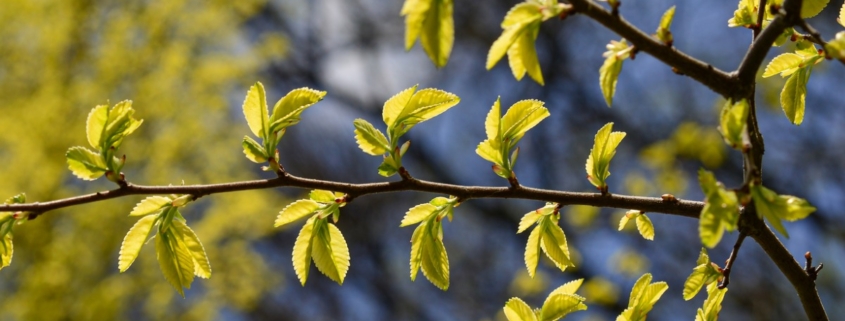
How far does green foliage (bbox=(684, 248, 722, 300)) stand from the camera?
898mm

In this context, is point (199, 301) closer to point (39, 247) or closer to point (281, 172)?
point (39, 247)

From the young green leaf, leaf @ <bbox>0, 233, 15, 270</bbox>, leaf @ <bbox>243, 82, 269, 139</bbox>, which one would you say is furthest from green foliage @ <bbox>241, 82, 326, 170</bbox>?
the young green leaf

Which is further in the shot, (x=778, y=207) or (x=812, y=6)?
(x=812, y=6)

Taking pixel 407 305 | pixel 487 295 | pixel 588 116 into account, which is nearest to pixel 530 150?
pixel 588 116

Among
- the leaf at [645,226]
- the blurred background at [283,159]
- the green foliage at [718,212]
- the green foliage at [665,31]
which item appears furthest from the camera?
the blurred background at [283,159]

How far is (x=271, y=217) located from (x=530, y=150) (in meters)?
2.70

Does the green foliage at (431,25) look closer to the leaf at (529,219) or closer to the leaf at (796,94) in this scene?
the leaf at (529,219)

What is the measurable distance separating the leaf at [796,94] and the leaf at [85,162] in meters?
0.91

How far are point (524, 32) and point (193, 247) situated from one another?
52 centimetres

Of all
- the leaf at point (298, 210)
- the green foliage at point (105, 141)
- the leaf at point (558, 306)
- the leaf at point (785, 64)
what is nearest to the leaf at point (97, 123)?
the green foliage at point (105, 141)

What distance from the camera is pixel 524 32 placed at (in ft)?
2.42

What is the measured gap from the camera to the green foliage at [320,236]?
91 centimetres

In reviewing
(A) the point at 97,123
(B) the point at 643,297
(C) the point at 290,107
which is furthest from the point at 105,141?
(B) the point at 643,297

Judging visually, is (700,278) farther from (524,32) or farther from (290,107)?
(290,107)
